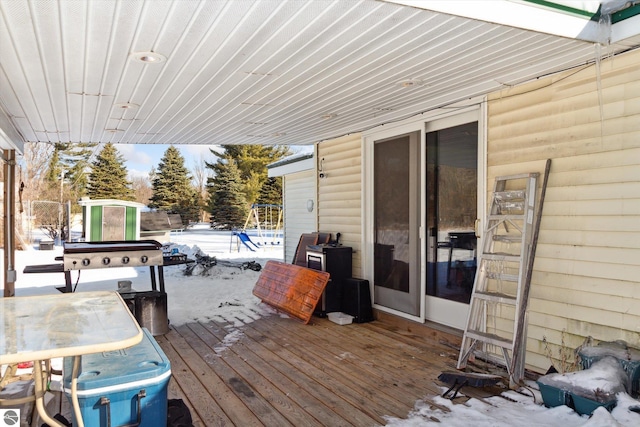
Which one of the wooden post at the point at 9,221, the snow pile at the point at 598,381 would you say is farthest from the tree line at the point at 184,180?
the snow pile at the point at 598,381

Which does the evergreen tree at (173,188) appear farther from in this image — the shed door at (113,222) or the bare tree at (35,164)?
the shed door at (113,222)

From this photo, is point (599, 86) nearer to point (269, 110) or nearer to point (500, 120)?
point (500, 120)

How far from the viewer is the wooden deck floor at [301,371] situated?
2.98m

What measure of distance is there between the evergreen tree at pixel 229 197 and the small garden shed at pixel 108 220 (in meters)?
12.7

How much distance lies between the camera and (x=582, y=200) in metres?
3.34

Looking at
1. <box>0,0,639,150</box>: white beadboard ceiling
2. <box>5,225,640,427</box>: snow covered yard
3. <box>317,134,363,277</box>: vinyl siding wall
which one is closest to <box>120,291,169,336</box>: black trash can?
<box>5,225,640,427</box>: snow covered yard

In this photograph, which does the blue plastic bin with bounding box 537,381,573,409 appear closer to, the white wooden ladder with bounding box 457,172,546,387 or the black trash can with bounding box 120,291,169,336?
the white wooden ladder with bounding box 457,172,546,387

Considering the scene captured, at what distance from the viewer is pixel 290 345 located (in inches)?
176

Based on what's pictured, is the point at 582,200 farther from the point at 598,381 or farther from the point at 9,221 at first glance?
the point at 9,221

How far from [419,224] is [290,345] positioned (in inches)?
73.2

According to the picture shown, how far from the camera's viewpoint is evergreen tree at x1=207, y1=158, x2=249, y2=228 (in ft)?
86.6

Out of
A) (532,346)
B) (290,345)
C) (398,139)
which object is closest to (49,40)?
(290,345)

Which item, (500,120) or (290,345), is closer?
(500,120)

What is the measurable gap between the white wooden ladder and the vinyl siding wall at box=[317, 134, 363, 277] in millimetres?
2142
